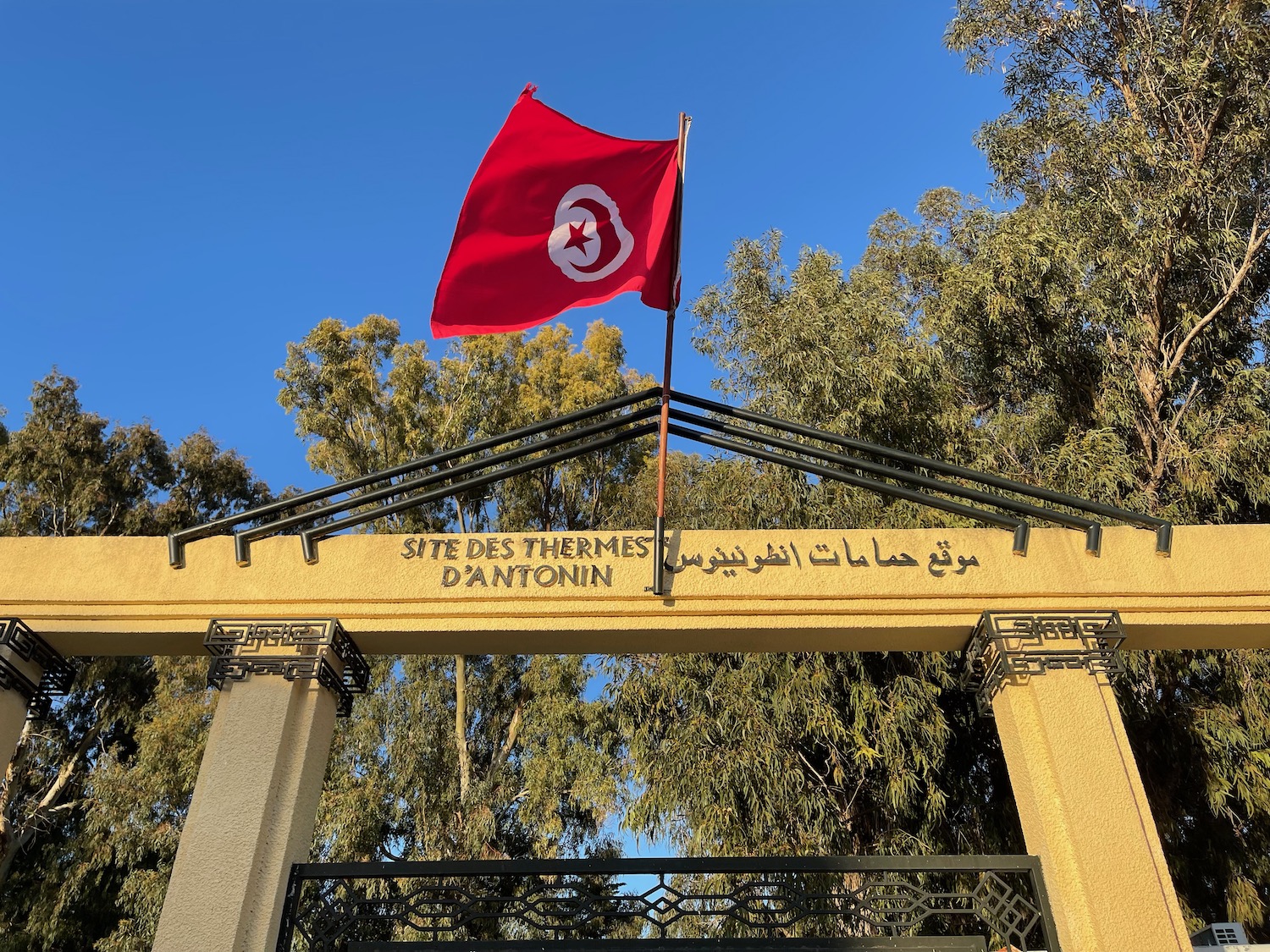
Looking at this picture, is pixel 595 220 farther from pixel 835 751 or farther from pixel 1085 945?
pixel 835 751

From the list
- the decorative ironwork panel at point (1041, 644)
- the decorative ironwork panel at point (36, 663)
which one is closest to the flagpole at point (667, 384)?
the decorative ironwork panel at point (1041, 644)

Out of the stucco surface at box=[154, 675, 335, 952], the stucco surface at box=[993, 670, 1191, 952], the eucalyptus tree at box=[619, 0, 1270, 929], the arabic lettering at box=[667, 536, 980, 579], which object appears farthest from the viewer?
the eucalyptus tree at box=[619, 0, 1270, 929]

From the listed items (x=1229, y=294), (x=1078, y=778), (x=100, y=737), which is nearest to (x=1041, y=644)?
(x=1078, y=778)

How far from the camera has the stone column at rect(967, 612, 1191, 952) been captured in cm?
395

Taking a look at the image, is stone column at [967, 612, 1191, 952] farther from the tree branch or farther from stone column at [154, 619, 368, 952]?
the tree branch

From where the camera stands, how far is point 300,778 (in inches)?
178

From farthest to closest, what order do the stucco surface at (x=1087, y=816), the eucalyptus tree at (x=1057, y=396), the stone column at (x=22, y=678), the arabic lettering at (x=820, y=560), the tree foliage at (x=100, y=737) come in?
the tree foliage at (x=100, y=737), the eucalyptus tree at (x=1057, y=396), the arabic lettering at (x=820, y=560), the stone column at (x=22, y=678), the stucco surface at (x=1087, y=816)

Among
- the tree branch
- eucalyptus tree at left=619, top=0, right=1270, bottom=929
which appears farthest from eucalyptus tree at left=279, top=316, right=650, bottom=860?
the tree branch

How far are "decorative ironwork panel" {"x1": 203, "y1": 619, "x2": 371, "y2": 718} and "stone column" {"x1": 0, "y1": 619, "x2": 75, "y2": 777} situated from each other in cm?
95

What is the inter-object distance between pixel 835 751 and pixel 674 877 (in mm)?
2438

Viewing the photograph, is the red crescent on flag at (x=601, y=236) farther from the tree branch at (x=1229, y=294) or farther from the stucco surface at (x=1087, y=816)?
the tree branch at (x=1229, y=294)

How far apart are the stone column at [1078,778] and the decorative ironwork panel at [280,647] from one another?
346 centimetres

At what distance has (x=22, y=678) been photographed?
15.8ft

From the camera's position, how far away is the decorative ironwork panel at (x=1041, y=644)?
4.58m
